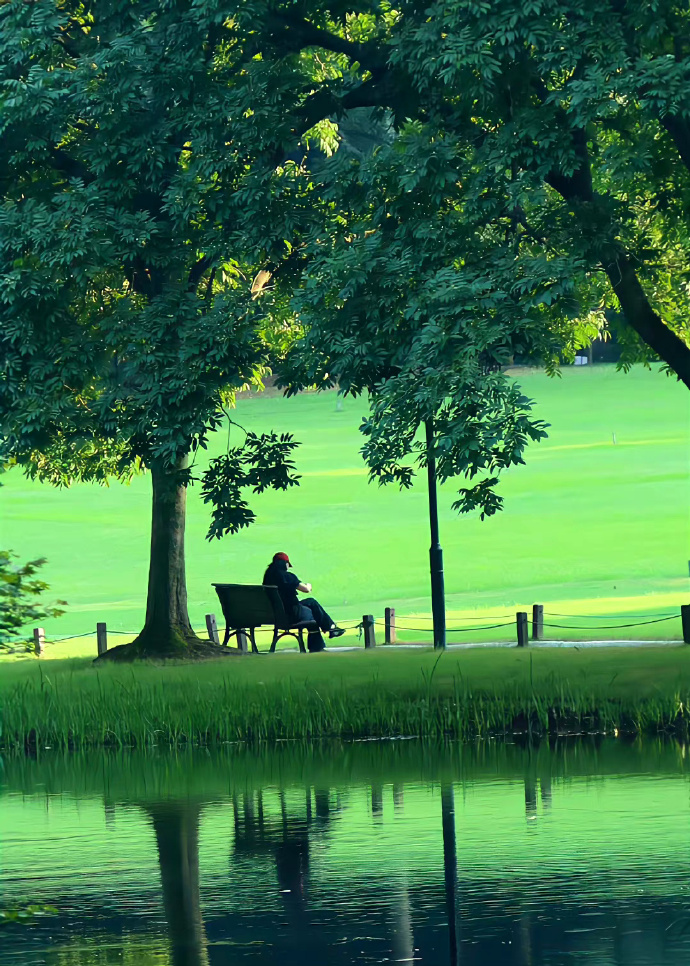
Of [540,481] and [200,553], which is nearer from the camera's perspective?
[200,553]

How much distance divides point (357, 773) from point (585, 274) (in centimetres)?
667

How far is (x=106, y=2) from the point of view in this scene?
24.0 m

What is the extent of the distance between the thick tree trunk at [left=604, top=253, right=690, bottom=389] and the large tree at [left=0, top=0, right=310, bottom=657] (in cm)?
431

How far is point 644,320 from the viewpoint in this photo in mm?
23328

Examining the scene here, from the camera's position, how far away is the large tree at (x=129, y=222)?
74.4 feet

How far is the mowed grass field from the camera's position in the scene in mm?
48094

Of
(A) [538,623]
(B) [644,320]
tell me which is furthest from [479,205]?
(A) [538,623]

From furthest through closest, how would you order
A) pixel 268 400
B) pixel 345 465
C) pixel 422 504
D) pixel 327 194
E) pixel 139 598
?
pixel 268 400
pixel 345 465
pixel 422 504
pixel 139 598
pixel 327 194

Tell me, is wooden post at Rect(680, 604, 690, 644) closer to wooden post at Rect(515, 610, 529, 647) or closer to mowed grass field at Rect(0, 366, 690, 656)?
wooden post at Rect(515, 610, 529, 647)

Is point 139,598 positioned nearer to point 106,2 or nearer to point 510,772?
point 106,2

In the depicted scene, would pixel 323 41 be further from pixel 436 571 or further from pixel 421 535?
pixel 421 535

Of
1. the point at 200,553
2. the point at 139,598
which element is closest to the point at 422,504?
the point at 200,553

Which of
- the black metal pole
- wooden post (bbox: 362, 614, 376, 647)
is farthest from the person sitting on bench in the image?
wooden post (bbox: 362, 614, 376, 647)

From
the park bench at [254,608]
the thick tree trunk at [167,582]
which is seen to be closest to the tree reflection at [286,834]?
the park bench at [254,608]
